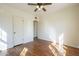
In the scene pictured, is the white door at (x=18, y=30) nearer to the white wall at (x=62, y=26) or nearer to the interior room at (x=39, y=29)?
the interior room at (x=39, y=29)

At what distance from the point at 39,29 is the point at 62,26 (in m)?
0.48

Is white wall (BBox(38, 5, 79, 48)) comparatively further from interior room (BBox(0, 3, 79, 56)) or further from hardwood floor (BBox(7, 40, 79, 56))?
hardwood floor (BBox(7, 40, 79, 56))

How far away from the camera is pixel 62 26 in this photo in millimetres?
1869

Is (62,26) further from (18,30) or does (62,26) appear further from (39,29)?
(18,30)

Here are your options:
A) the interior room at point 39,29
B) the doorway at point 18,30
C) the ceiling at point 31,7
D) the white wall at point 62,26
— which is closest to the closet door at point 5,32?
the interior room at point 39,29

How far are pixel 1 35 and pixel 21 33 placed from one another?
15.8 inches

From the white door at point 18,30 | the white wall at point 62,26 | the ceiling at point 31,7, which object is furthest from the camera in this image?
the white door at point 18,30

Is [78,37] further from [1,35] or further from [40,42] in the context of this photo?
[1,35]

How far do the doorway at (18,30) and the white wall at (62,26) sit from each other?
386mm

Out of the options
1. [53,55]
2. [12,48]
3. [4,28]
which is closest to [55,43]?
[53,55]

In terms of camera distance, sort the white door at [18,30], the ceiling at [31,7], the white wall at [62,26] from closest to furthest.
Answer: the ceiling at [31,7] → the white wall at [62,26] → the white door at [18,30]

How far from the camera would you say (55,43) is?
182cm

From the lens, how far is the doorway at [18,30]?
6.21 ft

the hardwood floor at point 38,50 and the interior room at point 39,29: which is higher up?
the interior room at point 39,29
